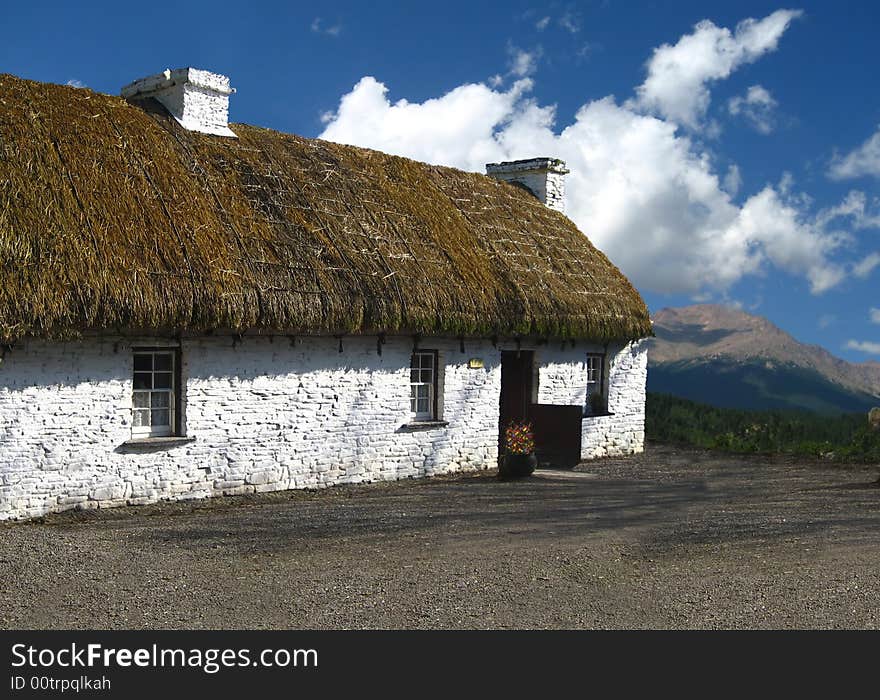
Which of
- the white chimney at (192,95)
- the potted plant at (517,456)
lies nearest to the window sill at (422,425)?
the potted plant at (517,456)

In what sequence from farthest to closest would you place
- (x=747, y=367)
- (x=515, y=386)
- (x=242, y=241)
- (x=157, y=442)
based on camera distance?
(x=747, y=367), (x=515, y=386), (x=242, y=241), (x=157, y=442)

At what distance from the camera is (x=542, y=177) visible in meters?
21.7

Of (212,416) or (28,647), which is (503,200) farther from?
(28,647)

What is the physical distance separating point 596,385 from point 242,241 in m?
8.69

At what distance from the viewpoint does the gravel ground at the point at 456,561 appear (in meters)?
7.33

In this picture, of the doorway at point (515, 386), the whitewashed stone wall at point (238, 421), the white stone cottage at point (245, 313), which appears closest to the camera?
the whitewashed stone wall at point (238, 421)

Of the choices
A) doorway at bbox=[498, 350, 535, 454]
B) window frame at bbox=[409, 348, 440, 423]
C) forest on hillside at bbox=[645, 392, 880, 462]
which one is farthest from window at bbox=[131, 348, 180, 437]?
forest on hillside at bbox=[645, 392, 880, 462]

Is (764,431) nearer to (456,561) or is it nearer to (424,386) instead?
(424,386)

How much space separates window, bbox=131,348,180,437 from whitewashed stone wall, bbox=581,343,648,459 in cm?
875

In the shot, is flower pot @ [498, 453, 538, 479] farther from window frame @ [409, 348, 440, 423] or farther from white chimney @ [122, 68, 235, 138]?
white chimney @ [122, 68, 235, 138]

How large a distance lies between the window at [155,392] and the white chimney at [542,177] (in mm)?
11291

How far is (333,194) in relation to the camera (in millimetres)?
15914

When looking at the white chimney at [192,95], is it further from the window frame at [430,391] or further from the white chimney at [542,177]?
the white chimney at [542,177]

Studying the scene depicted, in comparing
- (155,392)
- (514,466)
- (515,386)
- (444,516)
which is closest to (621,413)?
(515,386)
